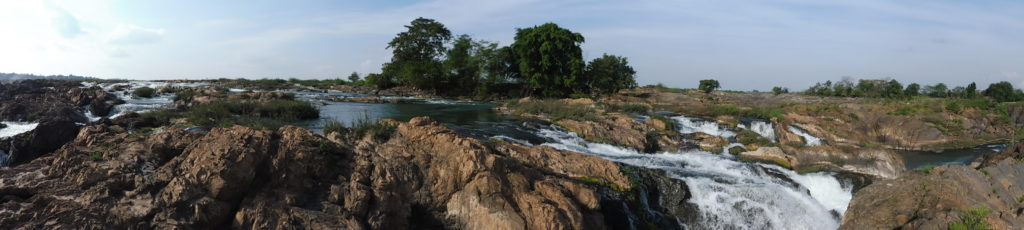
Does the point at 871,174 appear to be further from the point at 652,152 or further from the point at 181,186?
the point at 181,186

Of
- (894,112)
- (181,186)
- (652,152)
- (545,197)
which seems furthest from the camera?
(894,112)

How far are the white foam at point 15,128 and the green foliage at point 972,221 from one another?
21.8 meters

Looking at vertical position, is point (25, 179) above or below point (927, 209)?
above

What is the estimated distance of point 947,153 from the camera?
1750 cm

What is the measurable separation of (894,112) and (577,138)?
657 inches

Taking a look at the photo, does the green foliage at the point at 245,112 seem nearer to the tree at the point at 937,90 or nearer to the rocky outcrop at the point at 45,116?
the rocky outcrop at the point at 45,116

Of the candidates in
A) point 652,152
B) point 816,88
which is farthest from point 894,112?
point 816,88

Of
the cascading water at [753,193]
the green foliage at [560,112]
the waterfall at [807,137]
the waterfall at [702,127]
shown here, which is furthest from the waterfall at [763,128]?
the cascading water at [753,193]

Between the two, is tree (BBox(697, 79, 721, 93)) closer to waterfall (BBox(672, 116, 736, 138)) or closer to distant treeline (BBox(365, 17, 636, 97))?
distant treeline (BBox(365, 17, 636, 97))

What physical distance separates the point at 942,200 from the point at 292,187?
440 inches

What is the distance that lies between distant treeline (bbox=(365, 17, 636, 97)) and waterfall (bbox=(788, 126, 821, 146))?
18532mm

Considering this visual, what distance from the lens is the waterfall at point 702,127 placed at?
730 inches

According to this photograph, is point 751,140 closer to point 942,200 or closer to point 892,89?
point 942,200

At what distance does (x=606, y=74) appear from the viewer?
43406 mm
